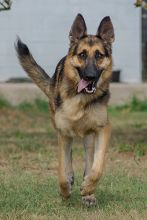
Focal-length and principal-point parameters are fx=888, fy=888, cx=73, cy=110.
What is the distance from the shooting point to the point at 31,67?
1067cm

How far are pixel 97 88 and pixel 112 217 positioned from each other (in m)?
1.55

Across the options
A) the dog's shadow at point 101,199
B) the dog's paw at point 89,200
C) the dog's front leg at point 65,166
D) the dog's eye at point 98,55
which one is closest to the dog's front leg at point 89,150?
the dog's front leg at point 65,166

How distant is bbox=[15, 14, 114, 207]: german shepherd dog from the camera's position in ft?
29.1

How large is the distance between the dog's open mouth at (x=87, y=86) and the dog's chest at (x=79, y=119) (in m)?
0.17

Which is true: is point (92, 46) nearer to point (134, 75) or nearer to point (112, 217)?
point (112, 217)

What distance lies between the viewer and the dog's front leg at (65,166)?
8.96 m

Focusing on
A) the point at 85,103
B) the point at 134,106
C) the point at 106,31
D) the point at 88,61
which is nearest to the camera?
the point at 88,61

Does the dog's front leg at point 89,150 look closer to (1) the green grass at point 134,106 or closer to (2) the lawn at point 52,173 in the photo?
(2) the lawn at point 52,173

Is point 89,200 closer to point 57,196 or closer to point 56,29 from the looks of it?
point 57,196

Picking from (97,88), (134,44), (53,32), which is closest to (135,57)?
(134,44)

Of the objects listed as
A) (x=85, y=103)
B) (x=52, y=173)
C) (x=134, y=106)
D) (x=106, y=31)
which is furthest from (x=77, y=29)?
(x=134, y=106)

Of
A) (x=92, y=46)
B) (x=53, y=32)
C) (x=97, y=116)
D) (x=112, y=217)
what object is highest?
(x=92, y=46)

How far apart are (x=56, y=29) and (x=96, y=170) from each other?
12.2 meters

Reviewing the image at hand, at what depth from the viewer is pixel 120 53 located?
2114cm
